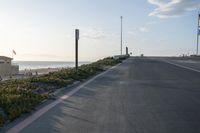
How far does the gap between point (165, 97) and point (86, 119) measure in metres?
4.54

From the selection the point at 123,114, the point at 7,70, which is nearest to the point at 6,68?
the point at 7,70

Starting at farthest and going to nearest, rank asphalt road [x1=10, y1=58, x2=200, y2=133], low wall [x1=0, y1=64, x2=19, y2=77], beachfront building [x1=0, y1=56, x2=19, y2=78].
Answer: beachfront building [x1=0, y1=56, x2=19, y2=78], low wall [x1=0, y1=64, x2=19, y2=77], asphalt road [x1=10, y1=58, x2=200, y2=133]

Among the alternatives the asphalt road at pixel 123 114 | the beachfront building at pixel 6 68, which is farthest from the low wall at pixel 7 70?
the asphalt road at pixel 123 114

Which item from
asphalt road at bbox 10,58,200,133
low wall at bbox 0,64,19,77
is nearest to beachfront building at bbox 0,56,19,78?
low wall at bbox 0,64,19,77

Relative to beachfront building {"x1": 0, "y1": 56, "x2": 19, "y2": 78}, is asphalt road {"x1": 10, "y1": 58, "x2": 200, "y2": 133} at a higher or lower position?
higher

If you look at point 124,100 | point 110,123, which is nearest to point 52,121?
point 110,123

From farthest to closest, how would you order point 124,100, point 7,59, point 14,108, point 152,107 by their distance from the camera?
point 7,59
point 124,100
point 152,107
point 14,108

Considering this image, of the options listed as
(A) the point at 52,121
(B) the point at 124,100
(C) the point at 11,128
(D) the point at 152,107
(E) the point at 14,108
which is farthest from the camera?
(B) the point at 124,100

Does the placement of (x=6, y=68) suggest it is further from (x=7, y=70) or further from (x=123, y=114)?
(x=123, y=114)

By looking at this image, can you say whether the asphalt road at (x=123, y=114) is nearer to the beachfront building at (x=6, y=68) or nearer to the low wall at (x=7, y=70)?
the low wall at (x=7, y=70)

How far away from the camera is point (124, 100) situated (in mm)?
12461

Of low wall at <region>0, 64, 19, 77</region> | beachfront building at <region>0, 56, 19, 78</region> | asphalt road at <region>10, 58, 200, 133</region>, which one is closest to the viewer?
asphalt road at <region>10, 58, 200, 133</region>

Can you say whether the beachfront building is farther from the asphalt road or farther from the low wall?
the asphalt road

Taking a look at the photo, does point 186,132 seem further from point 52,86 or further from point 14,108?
point 52,86
